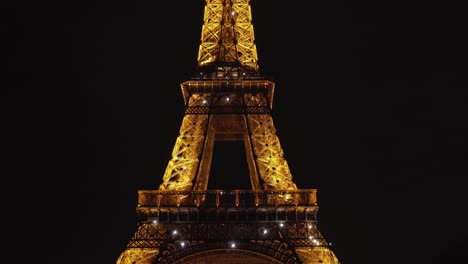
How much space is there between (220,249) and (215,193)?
2.61 m

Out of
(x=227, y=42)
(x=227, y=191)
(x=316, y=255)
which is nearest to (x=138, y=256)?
(x=227, y=191)

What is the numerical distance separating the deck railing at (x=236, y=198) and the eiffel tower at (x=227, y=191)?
45mm

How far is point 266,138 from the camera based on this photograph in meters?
34.9

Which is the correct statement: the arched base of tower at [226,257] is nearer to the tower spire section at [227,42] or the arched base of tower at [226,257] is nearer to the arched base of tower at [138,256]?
the arched base of tower at [138,256]

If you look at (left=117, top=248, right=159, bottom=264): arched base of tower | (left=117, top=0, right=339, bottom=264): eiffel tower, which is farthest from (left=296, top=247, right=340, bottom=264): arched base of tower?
(left=117, top=248, right=159, bottom=264): arched base of tower

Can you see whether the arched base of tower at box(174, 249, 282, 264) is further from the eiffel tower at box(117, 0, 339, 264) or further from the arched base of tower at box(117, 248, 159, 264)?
the arched base of tower at box(117, 248, 159, 264)

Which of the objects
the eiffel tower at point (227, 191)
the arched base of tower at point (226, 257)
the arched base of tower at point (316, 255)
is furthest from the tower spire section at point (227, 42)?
the arched base of tower at point (316, 255)

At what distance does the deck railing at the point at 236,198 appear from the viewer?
32.3 meters

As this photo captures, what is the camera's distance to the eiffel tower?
31625 millimetres

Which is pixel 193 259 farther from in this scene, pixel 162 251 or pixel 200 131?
pixel 200 131

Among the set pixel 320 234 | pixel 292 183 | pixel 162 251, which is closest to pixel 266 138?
pixel 292 183

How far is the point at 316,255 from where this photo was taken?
32.0m

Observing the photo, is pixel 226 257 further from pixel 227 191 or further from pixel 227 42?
pixel 227 42

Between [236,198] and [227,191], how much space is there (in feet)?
1.69
